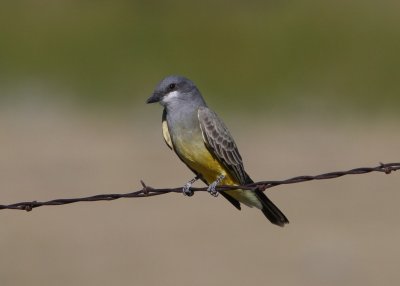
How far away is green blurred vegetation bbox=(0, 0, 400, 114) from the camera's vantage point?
1841 centimetres

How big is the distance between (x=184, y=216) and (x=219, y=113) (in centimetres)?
442

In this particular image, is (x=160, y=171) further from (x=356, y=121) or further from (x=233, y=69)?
(x=233, y=69)

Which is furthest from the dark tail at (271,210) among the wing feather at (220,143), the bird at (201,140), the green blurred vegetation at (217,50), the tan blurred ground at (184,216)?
the green blurred vegetation at (217,50)

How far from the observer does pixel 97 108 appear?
17.5 m

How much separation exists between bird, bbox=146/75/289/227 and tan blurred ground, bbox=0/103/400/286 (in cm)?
293

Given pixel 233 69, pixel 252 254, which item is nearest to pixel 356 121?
pixel 233 69

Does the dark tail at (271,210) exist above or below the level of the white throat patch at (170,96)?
below

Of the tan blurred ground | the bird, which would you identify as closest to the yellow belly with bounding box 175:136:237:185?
the bird

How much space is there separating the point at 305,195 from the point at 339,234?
123 centimetres

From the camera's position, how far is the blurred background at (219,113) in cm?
1123

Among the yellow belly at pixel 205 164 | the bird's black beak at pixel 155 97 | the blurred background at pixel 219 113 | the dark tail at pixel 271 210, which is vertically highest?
the blurred background at pixel 219 113

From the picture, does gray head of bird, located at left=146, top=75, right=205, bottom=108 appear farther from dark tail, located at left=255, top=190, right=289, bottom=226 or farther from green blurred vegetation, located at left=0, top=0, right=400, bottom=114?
green blurred vegetation, located at left=0, top=0, right=400, bottom=114

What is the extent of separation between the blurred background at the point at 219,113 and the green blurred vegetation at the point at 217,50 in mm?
42

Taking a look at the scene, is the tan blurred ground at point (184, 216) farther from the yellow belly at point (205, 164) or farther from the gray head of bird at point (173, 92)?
the gray head of bird at point (173, 92)
